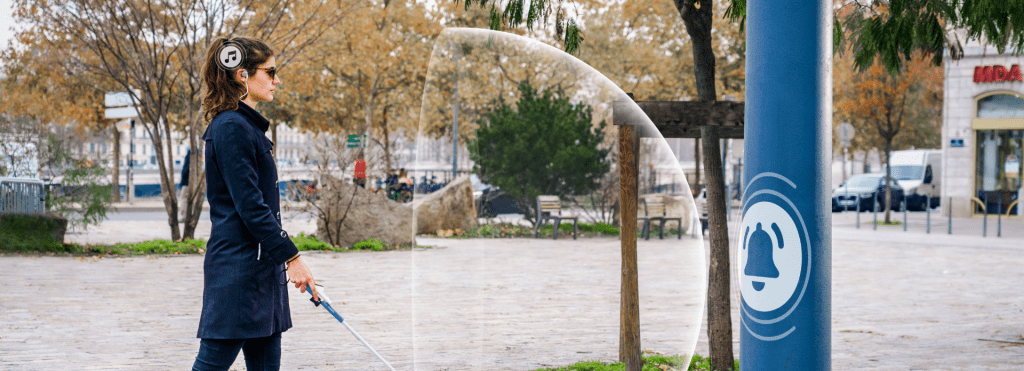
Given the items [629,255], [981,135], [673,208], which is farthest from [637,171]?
[981,135]

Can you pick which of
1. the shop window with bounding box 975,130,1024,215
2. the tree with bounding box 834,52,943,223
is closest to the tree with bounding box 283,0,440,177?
the tree with bounding box 834,52,943,223

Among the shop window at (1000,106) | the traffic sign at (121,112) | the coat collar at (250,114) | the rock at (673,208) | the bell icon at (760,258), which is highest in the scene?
the shop window at (1000,106)

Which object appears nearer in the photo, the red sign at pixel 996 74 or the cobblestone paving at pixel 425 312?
the cobblestone paving at pixel 425 312

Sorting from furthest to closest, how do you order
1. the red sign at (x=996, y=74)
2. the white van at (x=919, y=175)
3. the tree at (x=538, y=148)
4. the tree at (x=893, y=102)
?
the white van at (x=919, y=175) < the red sign at (x=996, y=74) < the tree at (x=893, y=102) < the tree at (x=538, y=148)

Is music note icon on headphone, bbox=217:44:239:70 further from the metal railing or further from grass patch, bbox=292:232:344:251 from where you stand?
the metal railing

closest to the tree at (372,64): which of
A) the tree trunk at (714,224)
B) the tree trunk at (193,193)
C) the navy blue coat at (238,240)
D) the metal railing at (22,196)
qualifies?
the tree trunk at (193,193)

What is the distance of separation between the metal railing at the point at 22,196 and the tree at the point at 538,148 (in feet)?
36.6

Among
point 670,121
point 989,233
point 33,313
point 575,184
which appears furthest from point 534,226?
point 989,233

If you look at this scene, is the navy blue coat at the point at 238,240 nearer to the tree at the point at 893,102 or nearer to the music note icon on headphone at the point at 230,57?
→ the music note icon on headphone at the point at 230,57

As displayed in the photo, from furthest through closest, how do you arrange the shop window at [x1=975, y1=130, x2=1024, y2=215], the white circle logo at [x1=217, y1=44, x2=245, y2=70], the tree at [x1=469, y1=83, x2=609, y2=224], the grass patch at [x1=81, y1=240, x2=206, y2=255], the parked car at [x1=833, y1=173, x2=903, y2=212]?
the parked car at [x1=833, y1=173, x2=903, y2=212] → the shop window at [x1=975, y1=130, x2=1024, y2=215] → the grass patch at [x1=81, y1=240, x2=206, y2=255] → the tree at [x1=469, y1=83, x2=609, y2=224] → the white circle logo at [x1=217, y1=44, x2=245, y2=70]

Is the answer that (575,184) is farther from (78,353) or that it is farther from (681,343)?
(78,353)

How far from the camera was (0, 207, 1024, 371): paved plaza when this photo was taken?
360 cm

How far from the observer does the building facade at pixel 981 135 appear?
25.2 m
